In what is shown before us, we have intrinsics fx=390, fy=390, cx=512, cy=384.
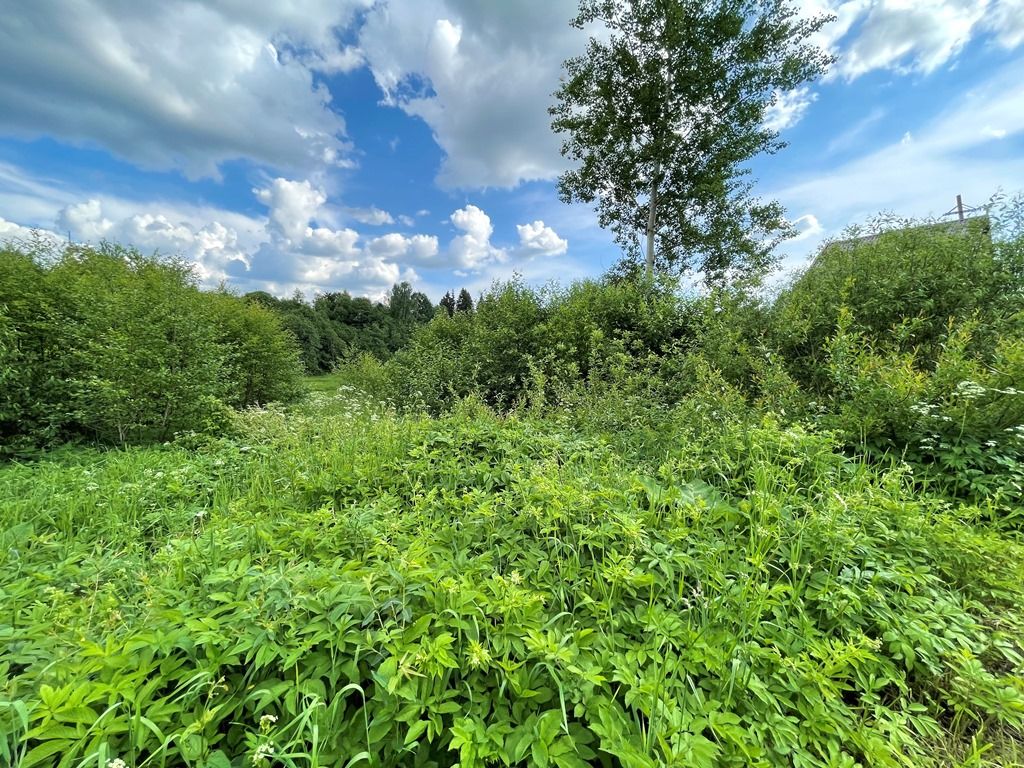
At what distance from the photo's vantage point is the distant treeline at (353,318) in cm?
3644

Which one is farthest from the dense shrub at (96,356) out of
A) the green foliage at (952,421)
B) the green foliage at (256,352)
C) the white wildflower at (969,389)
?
the white wildflower at (969,389)

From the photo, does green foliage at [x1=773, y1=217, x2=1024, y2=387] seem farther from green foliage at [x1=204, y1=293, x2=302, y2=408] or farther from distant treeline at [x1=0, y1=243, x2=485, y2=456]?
green foliage at [x1=204, y1=293, x2=302, y2=408]

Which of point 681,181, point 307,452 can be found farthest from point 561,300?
point 681,181

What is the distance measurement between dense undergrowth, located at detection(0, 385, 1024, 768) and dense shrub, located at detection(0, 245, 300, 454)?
416 centimetres

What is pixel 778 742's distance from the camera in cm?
112

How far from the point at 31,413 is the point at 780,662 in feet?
27.0

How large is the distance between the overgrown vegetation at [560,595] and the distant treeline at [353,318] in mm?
30339

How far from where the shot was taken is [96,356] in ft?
17.9

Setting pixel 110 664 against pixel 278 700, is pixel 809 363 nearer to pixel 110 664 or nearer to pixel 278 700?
pixel 278 700

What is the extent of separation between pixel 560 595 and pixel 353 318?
2284 inches

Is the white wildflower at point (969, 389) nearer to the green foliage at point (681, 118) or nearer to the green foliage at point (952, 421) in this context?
the green foliage at point (952, 421)

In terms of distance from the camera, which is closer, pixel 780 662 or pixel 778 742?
pixel 778 742

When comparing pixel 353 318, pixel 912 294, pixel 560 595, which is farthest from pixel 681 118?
pixel 353 318

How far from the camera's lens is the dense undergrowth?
1.03 meters
